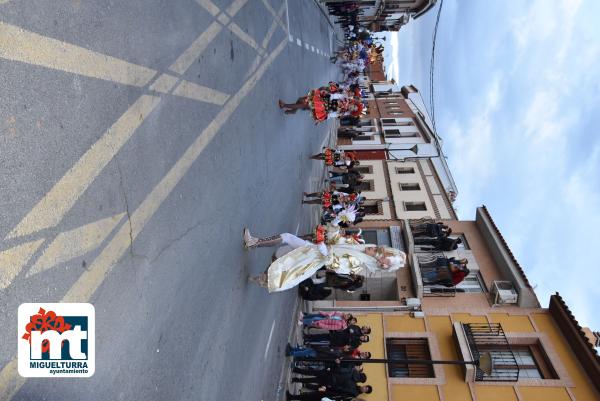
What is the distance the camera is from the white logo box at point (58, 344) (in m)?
3.79

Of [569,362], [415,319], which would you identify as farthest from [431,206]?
[569,362]

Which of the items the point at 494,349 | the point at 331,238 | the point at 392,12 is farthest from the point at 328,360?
the point at 392,12

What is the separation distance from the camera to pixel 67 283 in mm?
4332

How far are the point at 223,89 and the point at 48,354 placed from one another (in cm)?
584

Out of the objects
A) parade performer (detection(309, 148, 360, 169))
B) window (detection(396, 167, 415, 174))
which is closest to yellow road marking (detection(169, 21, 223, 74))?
parade performer (detection(309, 148, 360, 169))

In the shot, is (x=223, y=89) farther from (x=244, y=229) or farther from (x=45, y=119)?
(x=45, y=119)

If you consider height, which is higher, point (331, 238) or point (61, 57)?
point (331, 238)

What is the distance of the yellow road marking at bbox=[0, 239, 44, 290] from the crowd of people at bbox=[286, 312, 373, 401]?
915cm

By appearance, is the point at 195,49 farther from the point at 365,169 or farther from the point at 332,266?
the point at 365,169

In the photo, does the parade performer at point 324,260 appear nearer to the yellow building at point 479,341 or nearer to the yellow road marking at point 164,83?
the yellow road marking at point 164,83

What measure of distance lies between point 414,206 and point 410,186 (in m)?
2.46

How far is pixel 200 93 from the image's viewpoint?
25.1ft

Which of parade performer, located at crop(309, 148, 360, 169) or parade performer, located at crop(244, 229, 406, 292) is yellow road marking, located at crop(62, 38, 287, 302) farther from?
parade performer, located at crop(309, 148, 360, 169)

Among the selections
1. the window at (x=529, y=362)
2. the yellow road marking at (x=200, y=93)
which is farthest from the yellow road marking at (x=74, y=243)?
the window at (x=529, y=362)
